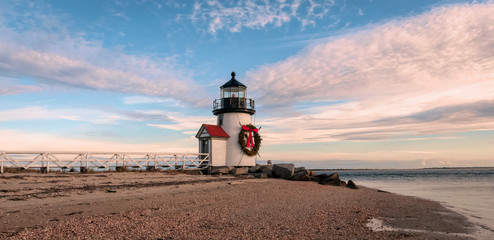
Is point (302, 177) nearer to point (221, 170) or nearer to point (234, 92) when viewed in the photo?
point (221, 170)

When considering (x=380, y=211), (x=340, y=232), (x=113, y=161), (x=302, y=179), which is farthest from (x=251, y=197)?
(x=113, y=161)

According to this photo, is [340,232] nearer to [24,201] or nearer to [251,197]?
[251,197]

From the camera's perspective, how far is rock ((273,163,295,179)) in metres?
24.2

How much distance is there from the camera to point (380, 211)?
11.1 meters

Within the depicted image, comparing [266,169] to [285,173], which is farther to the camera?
[266,169]

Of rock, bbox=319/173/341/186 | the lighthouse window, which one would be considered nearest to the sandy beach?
rock, bbox=319/173/341/186

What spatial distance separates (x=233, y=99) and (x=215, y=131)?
119 inches

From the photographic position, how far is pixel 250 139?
94.4 ft

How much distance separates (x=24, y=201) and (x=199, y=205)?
15.7ft

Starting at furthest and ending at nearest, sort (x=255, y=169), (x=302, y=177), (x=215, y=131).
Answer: (x=215, y=131) < (x=255, y=169) < (x=302, y=177)

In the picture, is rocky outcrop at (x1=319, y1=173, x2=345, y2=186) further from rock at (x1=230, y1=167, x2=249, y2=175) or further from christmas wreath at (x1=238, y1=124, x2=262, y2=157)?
christmas wreath at (x1=238, y1=124, x2=262, y2=157)

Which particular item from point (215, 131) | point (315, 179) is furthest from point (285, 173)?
point (215, 131)

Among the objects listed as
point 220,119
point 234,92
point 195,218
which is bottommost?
point 195,218

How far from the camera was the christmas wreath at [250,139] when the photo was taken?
92.4 feet
